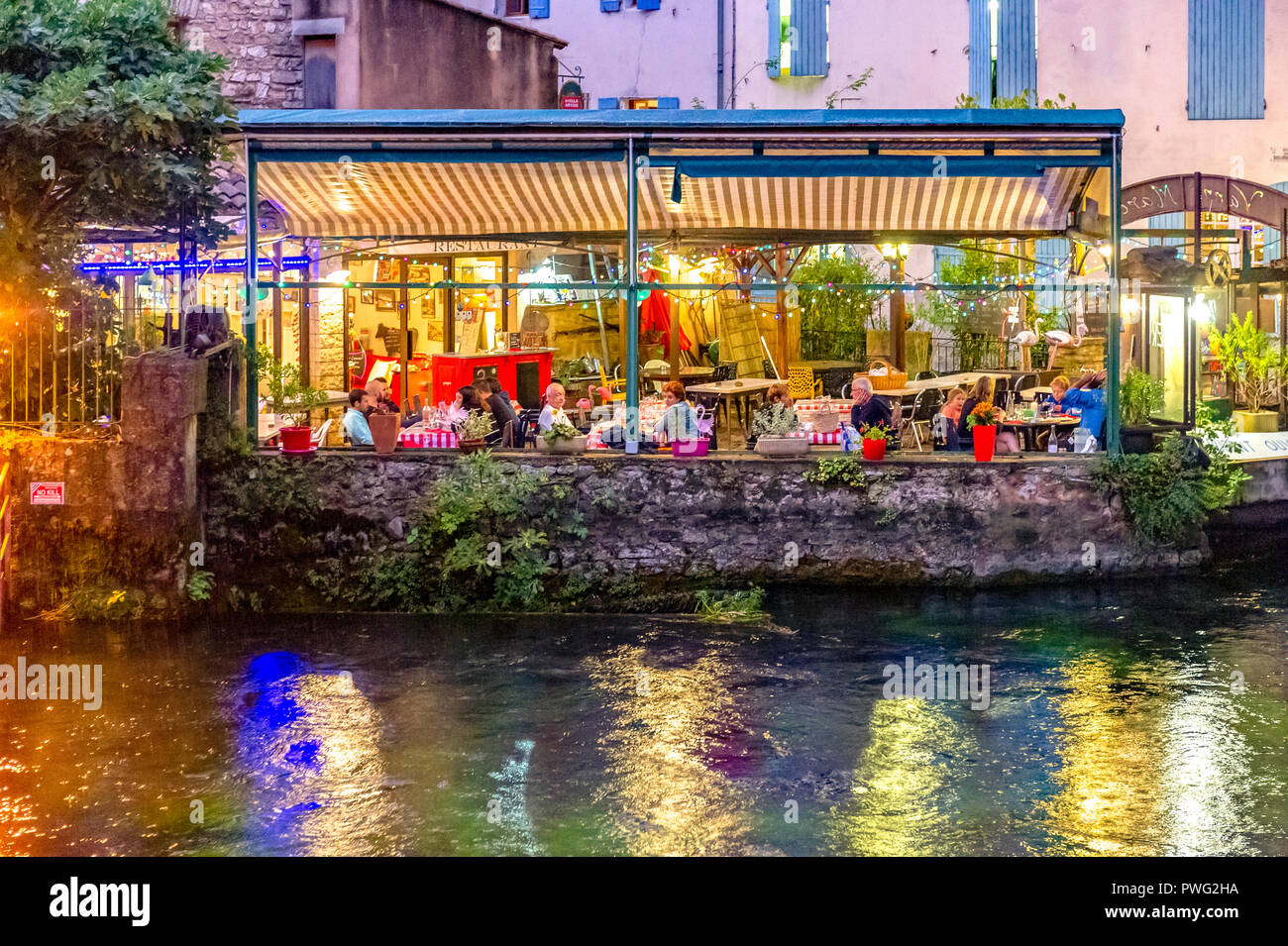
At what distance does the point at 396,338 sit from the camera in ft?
71.8

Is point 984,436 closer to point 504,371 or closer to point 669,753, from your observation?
point 669,753

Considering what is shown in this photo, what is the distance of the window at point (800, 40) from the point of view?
25266 mm

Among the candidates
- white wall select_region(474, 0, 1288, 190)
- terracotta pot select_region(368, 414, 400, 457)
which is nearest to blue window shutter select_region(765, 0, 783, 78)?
white wall select_region(474, 0, 1288, 190)

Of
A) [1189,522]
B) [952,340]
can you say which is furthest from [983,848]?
[952,340]

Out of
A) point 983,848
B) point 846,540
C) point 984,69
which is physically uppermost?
point 984,69

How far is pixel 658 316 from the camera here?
21891 mm

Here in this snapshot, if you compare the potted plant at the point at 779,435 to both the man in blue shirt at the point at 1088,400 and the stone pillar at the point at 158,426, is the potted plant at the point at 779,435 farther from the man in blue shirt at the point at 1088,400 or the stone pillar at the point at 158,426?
the stone pillar at the point at 158,426

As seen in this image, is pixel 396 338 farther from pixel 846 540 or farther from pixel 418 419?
pixel 846 540

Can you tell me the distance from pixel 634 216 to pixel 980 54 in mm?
13643

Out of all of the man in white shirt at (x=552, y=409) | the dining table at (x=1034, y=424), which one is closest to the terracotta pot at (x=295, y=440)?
the man in white shirt at (x=552, y=409)

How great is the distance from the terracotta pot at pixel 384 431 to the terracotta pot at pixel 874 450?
4.33 m

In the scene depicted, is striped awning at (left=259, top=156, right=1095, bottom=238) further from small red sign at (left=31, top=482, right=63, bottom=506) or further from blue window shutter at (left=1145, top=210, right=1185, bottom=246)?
blue window shutter at (left=1145, top=210, right=1185, bottom=246)

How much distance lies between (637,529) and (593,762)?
5.09 meters

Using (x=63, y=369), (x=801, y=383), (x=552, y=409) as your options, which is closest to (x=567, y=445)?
(x=552, y=409)
